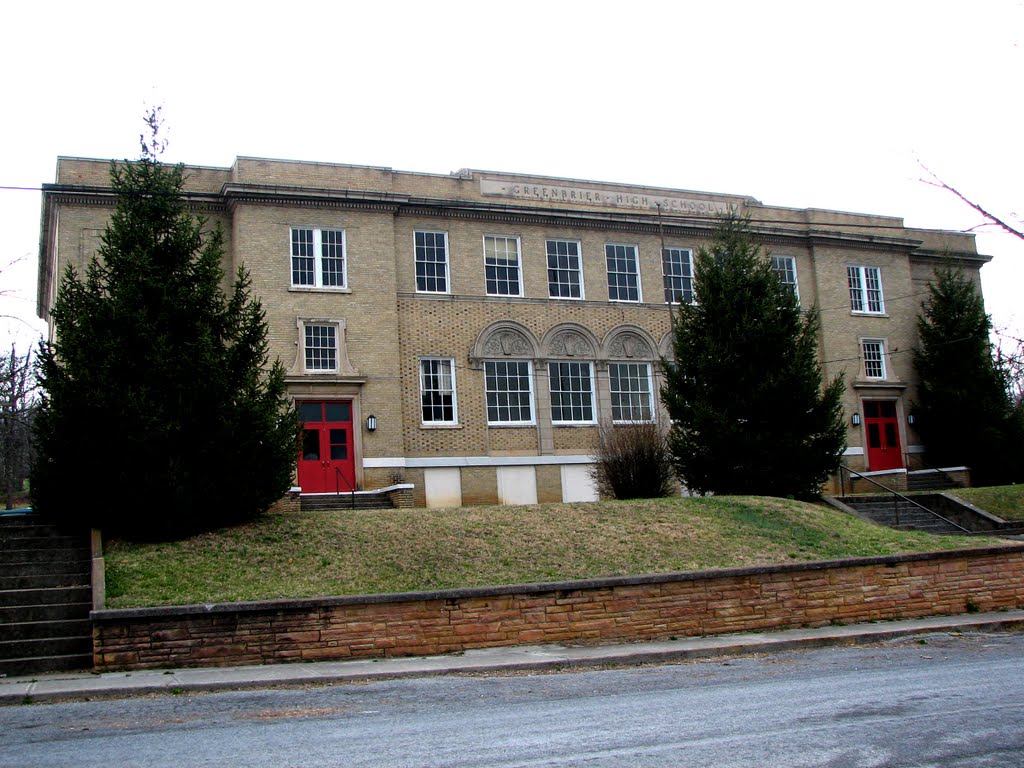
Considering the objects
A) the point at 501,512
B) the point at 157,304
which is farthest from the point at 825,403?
the point at 157,304

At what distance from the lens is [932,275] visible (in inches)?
1506

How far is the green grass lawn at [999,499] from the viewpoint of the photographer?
2636 centimetres

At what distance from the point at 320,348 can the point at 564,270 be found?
857 cm

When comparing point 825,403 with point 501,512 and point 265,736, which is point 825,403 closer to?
point 501,512

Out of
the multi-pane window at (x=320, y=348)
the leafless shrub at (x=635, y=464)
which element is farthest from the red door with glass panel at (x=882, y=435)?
the multi-pane window at (x=320, y=348)

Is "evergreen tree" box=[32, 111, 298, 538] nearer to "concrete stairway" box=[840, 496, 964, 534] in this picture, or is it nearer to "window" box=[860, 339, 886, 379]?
"concrete stairway" box=[840, 496, 964, 534]

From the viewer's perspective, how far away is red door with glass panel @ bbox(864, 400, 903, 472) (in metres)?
34.9

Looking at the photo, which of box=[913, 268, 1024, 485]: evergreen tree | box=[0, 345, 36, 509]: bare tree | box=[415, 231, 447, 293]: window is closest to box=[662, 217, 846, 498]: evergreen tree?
box=[415, 231, 447, 293]: window

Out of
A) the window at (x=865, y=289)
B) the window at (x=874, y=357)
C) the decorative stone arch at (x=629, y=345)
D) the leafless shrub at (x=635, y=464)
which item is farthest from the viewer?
the window at (x=865, y=289)

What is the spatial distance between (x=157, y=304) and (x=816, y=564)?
38.6 ft

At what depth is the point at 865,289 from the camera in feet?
119

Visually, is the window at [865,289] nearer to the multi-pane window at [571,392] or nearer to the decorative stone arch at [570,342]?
the decorative stone arch at [570,342]

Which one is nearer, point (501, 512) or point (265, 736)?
point (265, 736)

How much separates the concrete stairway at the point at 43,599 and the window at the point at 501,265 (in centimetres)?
1693
